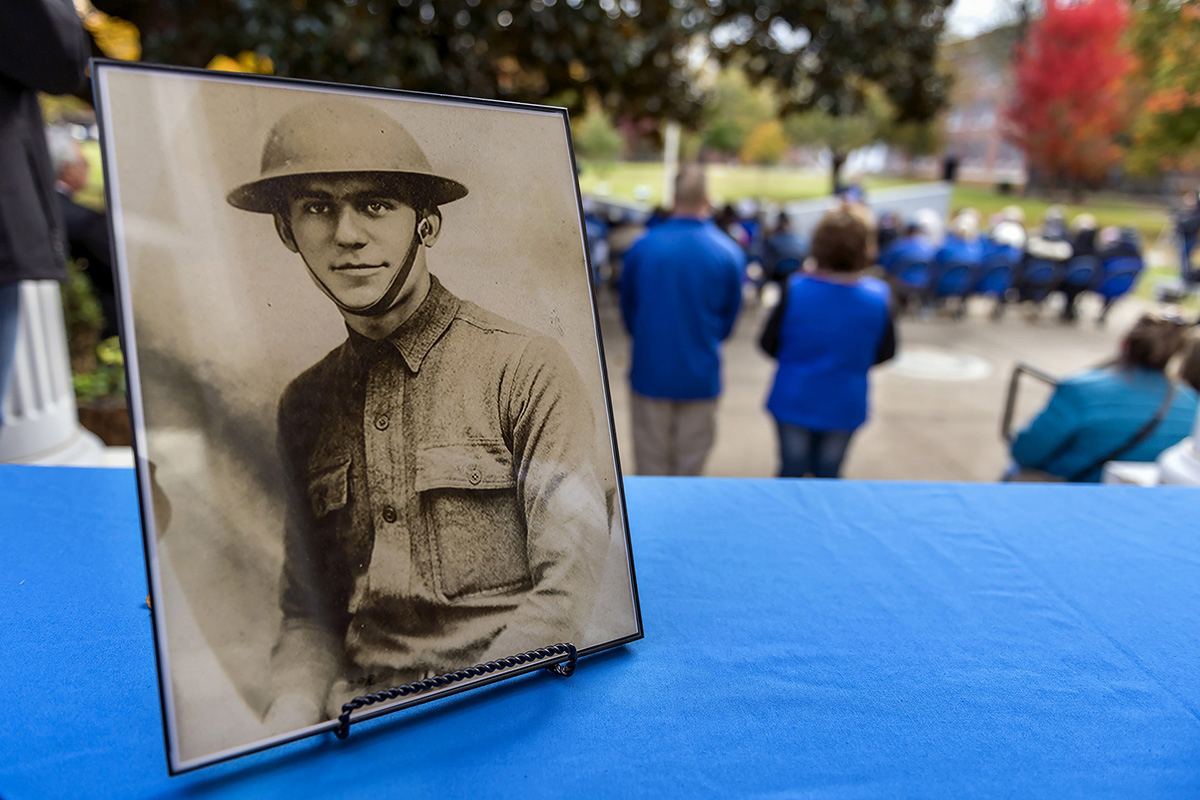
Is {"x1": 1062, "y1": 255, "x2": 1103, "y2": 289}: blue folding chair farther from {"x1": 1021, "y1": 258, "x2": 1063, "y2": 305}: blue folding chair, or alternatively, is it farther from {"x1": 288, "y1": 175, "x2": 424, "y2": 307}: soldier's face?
{"x1": 288, "y1": 175, "x2": 424, "y2": 307}: soldier's face

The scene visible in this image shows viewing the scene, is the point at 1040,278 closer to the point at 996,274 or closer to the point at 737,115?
the point at 996,274

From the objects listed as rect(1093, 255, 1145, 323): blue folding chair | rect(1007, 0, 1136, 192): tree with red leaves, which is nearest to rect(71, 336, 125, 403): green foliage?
rect(1093, 255, 1145, 323): blue folding chair

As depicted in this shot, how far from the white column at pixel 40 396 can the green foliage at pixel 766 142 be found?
3221cm

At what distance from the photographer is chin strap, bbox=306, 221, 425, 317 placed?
866mm

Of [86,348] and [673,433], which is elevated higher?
[86,348]

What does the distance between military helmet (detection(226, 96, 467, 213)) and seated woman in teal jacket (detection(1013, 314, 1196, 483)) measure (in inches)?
120

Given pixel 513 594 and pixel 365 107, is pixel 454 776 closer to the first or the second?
pixel 513 594

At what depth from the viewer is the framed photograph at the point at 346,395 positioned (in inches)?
30.2

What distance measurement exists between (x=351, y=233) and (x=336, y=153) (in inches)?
3.7

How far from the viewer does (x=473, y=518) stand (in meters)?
0.93

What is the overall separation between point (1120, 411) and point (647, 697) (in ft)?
9.64

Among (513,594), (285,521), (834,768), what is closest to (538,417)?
(513,594)

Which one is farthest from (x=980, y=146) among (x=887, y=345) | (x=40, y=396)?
(x=40, y=396)

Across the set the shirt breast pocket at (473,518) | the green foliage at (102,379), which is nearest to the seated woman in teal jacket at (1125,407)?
the shirt breast pocket at (473,518)
